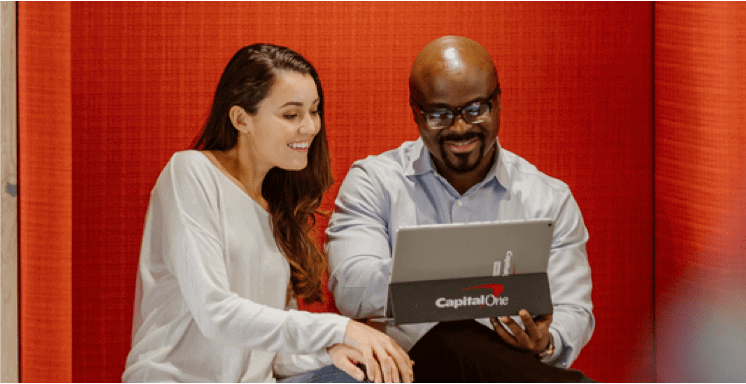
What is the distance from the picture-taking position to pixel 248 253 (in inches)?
76.4

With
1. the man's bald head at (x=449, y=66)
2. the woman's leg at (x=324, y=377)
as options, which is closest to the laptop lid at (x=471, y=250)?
the woman's leg at (x=324, y=377)

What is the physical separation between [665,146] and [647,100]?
7.3 inches

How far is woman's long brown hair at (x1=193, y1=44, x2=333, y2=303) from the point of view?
2.01 metres

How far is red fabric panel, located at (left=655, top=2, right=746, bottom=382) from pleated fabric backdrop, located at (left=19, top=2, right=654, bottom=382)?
0.07 meters

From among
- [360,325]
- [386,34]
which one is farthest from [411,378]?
[386,34]

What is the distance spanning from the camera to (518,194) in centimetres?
236

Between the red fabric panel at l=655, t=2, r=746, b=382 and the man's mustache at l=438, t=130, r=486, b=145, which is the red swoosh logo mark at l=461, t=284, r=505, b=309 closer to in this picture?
the man's mustache at l=438, t=130, r=486, b=145

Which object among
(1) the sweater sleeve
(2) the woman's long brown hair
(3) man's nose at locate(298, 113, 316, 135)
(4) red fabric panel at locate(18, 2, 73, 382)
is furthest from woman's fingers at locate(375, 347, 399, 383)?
(4) red fabric panel at locate(18, 2, 73, 382)

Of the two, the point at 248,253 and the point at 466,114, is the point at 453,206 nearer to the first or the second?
the point at 466,114

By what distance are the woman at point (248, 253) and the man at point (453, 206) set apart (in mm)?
141

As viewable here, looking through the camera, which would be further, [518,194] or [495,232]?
[518,194]

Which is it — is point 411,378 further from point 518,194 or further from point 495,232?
point 518,194

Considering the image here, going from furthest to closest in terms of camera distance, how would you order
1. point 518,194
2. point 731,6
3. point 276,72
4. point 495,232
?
point 731,6, point 518,194, point 276,72, point 495,232

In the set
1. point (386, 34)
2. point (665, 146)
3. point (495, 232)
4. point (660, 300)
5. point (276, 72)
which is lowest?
point (660, 300)
